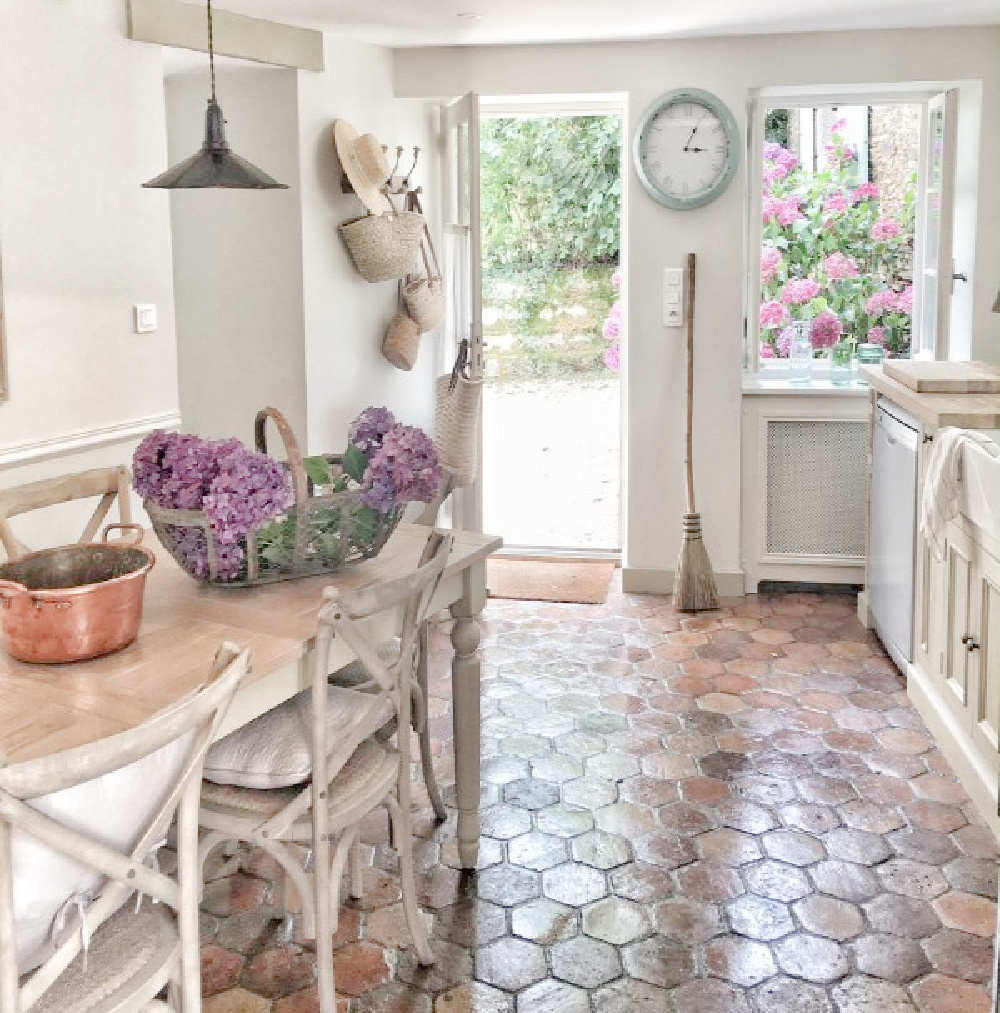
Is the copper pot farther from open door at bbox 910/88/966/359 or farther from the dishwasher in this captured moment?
open door at bbox 910/88/966/359

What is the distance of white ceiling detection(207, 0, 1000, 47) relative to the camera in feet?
14.3

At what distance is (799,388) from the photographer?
212 inches

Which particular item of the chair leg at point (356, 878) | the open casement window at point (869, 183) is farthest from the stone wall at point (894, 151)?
the chair leg at point (356, 878)

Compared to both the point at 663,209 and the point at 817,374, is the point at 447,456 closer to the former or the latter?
the point at 663,209

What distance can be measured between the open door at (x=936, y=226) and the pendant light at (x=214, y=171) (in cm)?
331

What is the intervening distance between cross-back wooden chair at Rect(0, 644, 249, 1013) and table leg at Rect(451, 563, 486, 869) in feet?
3.74

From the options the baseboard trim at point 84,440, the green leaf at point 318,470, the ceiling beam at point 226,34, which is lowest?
the baseboard trim at point 84,440

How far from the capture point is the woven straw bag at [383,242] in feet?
16.1

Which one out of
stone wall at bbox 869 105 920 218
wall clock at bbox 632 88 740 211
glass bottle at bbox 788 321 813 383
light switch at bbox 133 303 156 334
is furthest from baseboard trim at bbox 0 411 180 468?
stone wall at bbox 869 105 920 218

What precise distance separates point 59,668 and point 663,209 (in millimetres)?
3750

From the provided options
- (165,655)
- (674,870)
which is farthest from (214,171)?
(674,870)

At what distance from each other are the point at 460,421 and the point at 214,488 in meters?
2.72

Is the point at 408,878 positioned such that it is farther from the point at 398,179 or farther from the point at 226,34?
the point at 398,179

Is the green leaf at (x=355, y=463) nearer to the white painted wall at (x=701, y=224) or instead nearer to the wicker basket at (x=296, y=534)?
the wicker basket at (x=296, y=534)
